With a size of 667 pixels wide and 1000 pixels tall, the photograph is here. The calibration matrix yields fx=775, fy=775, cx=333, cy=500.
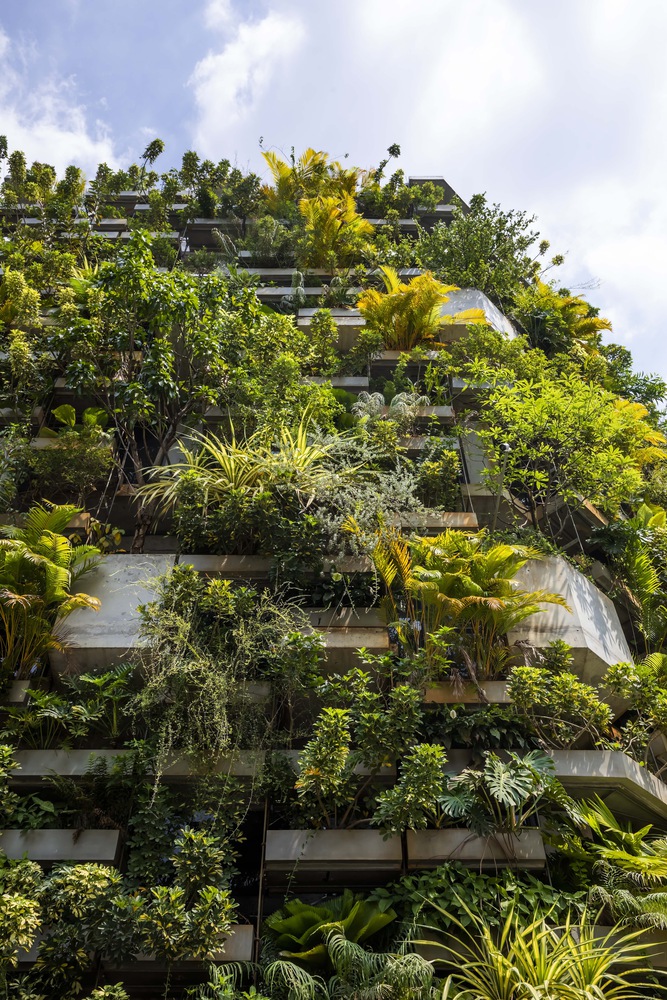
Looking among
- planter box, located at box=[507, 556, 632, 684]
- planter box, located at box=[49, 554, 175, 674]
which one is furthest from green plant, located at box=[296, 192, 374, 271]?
planter box, located at box=[49, 554, 175, 674]

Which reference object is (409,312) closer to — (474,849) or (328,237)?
(328,237)

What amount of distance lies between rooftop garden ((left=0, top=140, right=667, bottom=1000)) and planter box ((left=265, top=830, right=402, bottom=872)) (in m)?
0.03

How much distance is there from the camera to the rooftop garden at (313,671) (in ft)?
20.9

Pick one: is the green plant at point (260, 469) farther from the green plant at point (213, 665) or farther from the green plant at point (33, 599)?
the green plant at point (33, 599)

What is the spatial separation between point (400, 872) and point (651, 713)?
2.94 metres

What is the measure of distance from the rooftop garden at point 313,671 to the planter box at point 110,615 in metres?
0.04

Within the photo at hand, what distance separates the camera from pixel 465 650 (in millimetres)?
8203

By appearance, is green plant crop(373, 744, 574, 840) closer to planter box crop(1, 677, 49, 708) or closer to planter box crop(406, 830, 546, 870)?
planter box crop(406, 830, 546, 870)

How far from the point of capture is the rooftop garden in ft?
20.9

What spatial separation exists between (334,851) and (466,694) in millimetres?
2005

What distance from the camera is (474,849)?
711 cm

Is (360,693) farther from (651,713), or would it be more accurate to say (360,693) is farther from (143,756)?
(651,713)

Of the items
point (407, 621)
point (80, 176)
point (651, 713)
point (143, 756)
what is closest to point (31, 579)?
point (143, 756)

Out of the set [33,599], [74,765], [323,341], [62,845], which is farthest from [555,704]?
[323,341]
